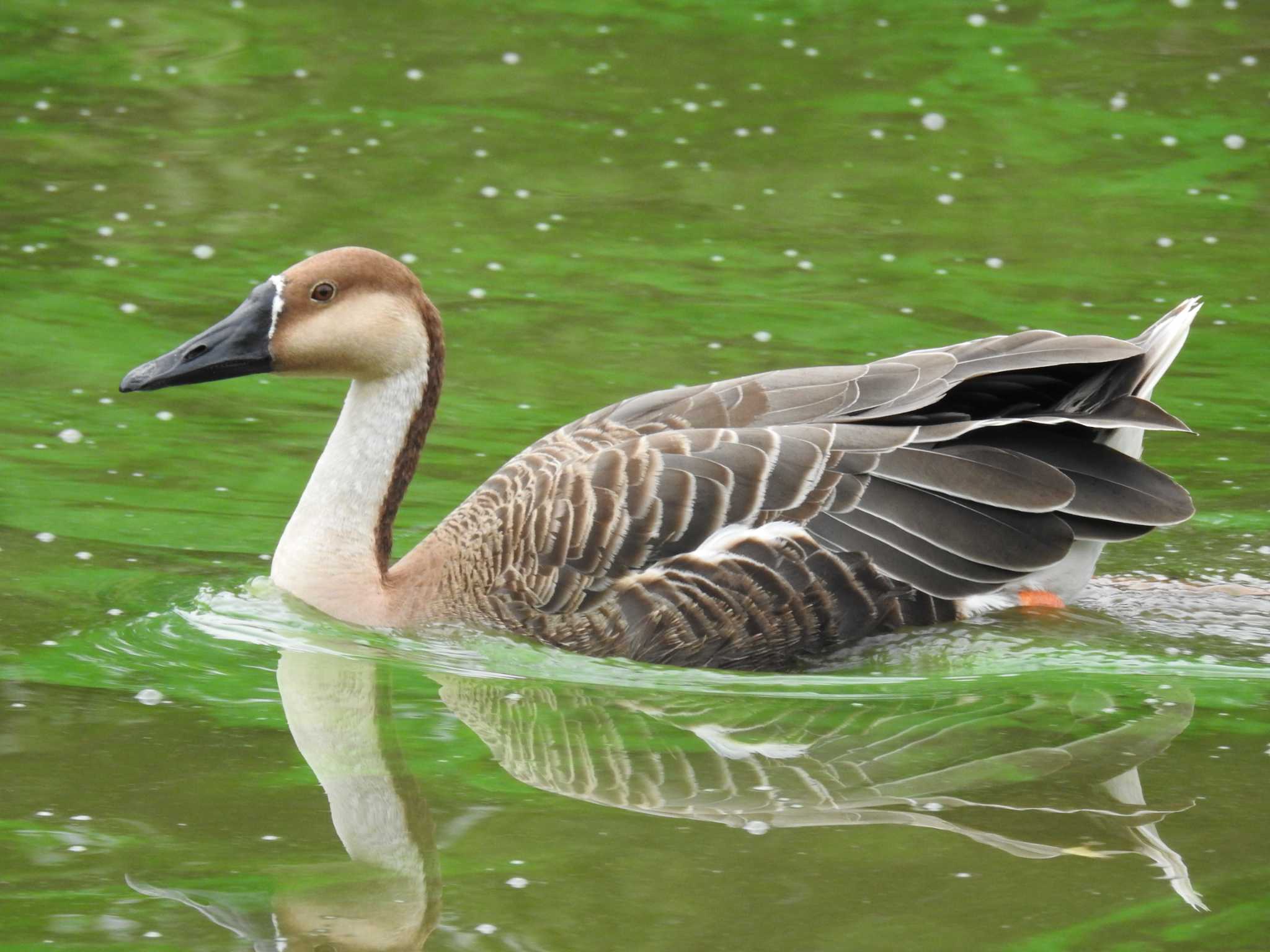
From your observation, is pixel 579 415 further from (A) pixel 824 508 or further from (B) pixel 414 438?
(A) pixel 824 508

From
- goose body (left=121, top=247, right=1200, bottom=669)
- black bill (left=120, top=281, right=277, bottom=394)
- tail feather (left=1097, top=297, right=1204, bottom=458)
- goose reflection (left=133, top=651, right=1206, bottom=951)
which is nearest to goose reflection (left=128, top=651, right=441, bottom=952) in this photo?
goose reflection (left=133, top=651, right=1206, bottom=951)

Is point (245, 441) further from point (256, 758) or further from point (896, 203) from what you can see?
point (896, 203)

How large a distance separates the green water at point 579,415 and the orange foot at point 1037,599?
0.09m

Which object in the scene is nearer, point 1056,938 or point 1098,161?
point 1056,938

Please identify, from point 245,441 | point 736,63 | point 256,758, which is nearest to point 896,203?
point 736,63

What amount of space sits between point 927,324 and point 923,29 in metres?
7.13

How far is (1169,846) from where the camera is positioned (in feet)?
19.6

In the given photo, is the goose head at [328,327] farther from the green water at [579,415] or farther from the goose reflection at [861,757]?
the goose reflection at [861,757]

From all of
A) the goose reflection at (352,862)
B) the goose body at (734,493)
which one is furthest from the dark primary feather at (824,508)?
the goose reflection at (352,862)

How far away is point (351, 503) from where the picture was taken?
8016 millimetres

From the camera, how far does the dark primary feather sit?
296 inches

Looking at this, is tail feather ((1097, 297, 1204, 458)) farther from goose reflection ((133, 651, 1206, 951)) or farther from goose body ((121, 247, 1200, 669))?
goose reflection ((133, 651, 1206, 951))

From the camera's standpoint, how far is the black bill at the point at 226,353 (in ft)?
25.2

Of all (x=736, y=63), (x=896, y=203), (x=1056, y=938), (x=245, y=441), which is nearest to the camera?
(x=1056, y=938)
